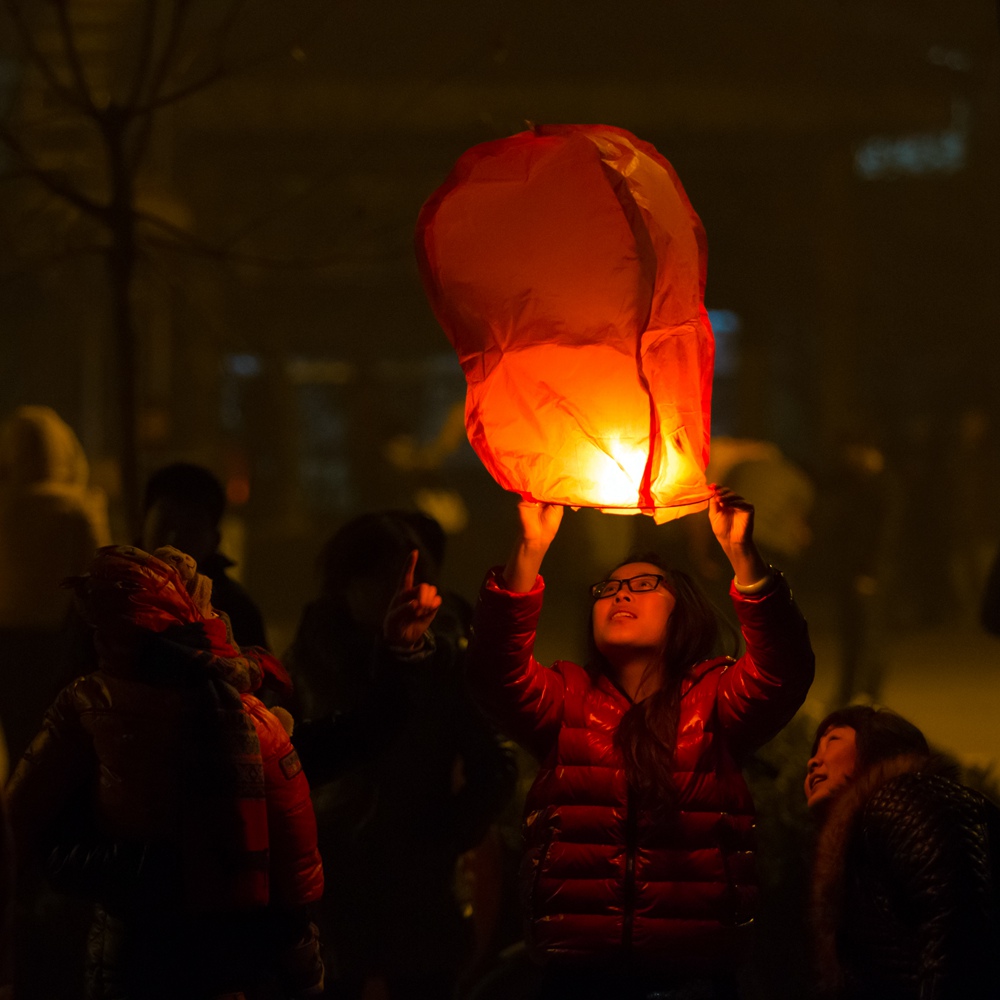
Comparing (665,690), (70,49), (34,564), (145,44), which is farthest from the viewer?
(34,564)

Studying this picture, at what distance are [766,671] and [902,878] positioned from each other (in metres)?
0.48

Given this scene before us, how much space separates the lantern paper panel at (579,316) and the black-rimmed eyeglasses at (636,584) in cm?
20

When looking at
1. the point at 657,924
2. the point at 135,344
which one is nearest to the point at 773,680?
the point at 657,924

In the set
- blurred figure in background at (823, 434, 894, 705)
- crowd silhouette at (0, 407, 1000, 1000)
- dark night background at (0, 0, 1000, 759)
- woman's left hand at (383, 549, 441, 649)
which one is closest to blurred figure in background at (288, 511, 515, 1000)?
crowd silhouette at (0, 407, 1000, 1000)

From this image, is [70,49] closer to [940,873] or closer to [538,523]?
[538,523]

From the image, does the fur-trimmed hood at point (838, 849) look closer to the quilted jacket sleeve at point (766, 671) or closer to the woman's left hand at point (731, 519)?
the quilted jacket sleeve at point (766, 671)

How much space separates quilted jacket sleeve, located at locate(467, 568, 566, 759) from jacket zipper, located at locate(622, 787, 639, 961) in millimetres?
227

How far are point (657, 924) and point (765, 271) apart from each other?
1402 cm

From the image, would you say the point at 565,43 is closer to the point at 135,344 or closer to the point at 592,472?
the point at 135,344

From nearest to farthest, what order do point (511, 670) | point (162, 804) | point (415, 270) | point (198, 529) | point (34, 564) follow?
point (162, 804) < point (511, 670) < point (198, 529) < point (34, 564) < point (415, 270)

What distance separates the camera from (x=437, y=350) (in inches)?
709

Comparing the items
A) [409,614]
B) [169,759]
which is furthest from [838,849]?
[169,759]

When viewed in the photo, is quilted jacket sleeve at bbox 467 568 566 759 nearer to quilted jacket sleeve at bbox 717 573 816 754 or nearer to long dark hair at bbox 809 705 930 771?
quilted jacket sleeve at bbox 717 573 816 754

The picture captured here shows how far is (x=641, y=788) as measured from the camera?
3021 millimetres
